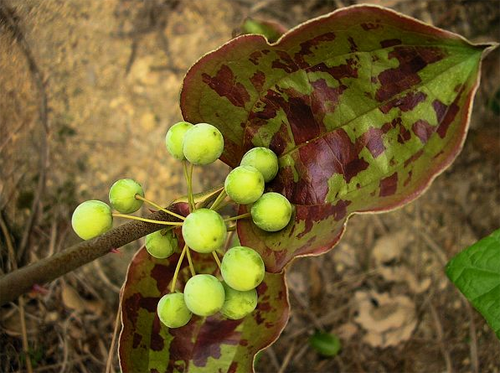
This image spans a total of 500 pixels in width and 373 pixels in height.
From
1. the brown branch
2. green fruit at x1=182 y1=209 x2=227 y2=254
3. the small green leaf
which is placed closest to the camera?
green fruit at x1=182 y1=209 x2=227 y2=254

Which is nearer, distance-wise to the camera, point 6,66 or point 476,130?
point 6,66

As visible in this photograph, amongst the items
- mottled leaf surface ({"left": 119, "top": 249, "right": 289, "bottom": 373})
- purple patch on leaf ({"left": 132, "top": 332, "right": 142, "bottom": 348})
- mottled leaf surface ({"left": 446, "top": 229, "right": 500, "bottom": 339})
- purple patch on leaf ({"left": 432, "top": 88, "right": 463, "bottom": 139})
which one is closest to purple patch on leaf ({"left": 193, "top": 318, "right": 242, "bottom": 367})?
mottled leaf surface ({"left": 119, "top": 249, "right": 289, "bottom": 373})

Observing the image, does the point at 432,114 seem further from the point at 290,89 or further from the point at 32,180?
the point at 32,180

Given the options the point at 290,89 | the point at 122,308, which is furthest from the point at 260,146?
the point at 122,308

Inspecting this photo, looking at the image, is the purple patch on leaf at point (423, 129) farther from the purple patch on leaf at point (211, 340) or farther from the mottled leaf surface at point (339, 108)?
the purple patch on leaf at point (211, 340)

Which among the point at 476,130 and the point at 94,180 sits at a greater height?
the point at 94,180

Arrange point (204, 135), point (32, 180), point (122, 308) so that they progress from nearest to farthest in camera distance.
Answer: point (204, 135)
point (122, 308)
point (32, 180)

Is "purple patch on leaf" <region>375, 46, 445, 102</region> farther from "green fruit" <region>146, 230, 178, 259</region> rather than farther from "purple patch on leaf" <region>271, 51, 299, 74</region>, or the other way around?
"green fruit" <region>146, 230, 178, 259</region>
